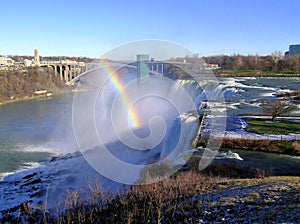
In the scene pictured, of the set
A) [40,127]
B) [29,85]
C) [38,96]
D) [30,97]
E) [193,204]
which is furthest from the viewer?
[29,85]

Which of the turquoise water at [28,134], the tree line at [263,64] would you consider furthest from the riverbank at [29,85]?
the tree line at [263,64]

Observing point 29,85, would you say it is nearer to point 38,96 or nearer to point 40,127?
point 38,96

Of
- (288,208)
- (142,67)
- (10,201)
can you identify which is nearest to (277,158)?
(288,208)

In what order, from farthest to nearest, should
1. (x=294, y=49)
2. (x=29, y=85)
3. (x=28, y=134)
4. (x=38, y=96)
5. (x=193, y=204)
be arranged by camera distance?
(x=294, y=49)
(x=29, y=85)
(x=38, y=96)
(x=28, y=134)
(x=193, y=204)

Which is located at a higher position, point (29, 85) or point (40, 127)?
point (29, 85)

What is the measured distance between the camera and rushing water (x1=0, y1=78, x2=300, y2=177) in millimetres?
7195

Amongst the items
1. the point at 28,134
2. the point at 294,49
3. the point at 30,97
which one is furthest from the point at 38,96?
the point at 294,49

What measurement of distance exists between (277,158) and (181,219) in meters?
3.50

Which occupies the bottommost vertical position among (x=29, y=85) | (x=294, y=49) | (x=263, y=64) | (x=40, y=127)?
(x=40, y=127)

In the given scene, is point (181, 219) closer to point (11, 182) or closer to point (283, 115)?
point (11, 182)

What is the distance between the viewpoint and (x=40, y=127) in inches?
411

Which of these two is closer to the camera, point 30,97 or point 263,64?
point 30,97

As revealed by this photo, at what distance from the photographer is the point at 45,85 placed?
72.1 ft

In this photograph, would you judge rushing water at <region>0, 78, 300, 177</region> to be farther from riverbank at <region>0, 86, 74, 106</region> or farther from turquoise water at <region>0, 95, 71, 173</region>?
riverbank at <region>0, 86, 74, 106</region>
